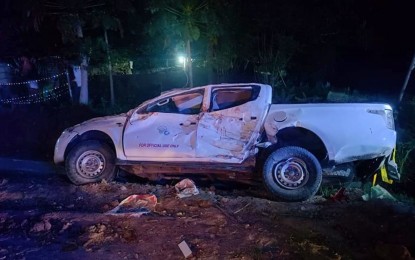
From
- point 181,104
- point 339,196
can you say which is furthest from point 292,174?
point 181,104

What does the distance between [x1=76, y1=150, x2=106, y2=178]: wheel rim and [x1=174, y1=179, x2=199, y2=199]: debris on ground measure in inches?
53.0

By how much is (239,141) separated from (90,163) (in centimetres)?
255

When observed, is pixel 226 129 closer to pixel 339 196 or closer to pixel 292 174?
pixel 292 174

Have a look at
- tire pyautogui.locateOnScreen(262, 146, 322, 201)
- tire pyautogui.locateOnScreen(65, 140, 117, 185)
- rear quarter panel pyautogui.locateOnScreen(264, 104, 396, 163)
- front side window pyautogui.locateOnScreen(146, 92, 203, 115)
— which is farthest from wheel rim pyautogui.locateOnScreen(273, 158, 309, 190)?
tire pyautogui.locateOnScreen(65, 140, 117, 185)

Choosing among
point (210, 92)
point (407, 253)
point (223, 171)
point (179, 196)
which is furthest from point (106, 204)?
point (407, 253)

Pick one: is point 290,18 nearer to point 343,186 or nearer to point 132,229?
point 343,186

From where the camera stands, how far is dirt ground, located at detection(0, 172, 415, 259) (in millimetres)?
4508

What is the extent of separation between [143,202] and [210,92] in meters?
1.98

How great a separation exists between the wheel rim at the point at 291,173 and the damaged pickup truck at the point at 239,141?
1 centimetres

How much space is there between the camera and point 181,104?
22.0 feet

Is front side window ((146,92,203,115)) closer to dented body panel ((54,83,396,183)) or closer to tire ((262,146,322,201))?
dented body panel ((54,83,396,183))

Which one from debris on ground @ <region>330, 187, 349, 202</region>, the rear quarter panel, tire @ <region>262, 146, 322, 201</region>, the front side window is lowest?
debris on ground @ <region>330, 187, 349, 202</region>

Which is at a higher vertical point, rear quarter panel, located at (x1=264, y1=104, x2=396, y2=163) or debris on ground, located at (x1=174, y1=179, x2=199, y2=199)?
rear quarter panel, located at (x1=264, y1=104, x2=396, y2=163)

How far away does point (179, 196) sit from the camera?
21.0 ft
